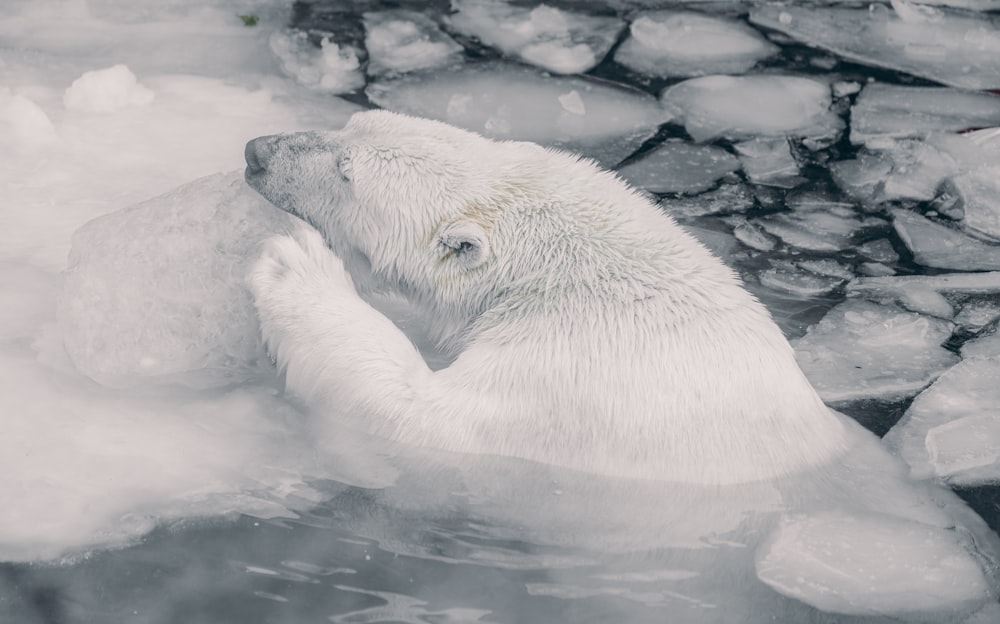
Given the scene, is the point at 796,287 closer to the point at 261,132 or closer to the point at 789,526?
the point at 789,526

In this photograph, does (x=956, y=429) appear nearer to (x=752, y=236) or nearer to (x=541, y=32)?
(x=752, y=236)

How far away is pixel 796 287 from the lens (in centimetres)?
372

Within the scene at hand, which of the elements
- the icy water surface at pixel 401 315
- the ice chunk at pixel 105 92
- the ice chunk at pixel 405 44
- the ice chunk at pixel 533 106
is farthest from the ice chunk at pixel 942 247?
the ice chunk at pixel 105 92

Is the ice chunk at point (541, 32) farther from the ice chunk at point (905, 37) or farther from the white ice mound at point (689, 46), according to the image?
the ice chunk at point (905, 37)

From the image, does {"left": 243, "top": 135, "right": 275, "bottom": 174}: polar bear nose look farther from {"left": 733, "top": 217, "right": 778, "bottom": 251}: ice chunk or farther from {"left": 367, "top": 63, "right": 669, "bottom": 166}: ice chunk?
{"left": 733, "top": 217, "right": 778, "bottom": 251}: ice chunk

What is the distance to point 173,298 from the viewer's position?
3.13 meters

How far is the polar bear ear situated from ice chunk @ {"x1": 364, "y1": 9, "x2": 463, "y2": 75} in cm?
210

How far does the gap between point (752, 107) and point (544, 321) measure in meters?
2.25

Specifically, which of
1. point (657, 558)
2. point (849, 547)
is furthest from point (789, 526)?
point (657, 558)

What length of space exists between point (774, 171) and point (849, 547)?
2059 millimetres

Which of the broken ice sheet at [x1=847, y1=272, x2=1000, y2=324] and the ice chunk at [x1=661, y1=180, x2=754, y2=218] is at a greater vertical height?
the ice chunk at [x1=661, y1=180, x2=754, y2=218]

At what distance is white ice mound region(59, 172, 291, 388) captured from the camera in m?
3.07

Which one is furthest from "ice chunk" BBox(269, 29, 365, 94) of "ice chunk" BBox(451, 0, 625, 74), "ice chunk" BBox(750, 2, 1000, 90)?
"ice chunk" BBox(750, 2, 1000, 90)

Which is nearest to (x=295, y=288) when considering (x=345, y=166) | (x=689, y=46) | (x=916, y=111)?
(x=345, y=166)
